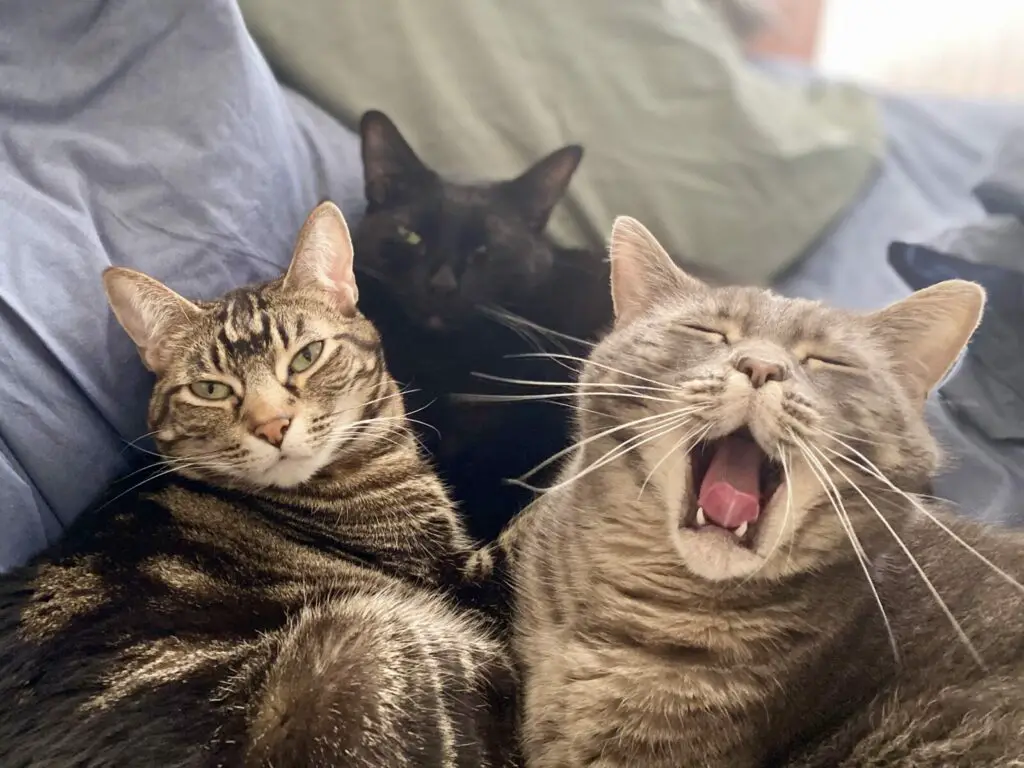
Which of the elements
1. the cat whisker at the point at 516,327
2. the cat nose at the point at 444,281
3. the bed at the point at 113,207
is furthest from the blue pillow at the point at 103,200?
the cat whisker at the point at 516,327

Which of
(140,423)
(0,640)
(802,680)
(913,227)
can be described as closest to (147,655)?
(0,640)

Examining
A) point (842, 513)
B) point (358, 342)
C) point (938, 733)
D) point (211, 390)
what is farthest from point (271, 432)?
point (938, 733)

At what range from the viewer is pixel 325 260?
4.11 feet

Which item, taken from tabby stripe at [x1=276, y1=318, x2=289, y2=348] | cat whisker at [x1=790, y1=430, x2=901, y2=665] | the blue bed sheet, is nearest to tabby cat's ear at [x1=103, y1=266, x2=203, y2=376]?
tabby stripe at [x1=276, y1=318, x2=289, y2=348]

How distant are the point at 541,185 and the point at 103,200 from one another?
2.54ft

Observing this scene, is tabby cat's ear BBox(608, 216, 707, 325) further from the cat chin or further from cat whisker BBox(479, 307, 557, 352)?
the cat chin

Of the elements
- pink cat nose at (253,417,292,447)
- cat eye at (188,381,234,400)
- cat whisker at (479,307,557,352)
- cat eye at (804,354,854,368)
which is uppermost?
Answer: cat eye at (804,354,854,368)

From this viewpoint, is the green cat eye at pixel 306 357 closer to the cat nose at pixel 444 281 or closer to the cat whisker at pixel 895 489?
the cat nose at pixel 444 281

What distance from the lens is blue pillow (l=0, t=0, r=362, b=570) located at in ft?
3.34

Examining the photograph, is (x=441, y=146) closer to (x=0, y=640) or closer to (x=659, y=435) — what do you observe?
(x=659, y=435)

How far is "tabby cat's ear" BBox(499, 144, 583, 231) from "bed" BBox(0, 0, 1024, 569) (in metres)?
0.33

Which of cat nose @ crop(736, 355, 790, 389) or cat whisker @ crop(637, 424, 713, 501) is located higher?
cat nose @ crop(736, 355, 790, 389)

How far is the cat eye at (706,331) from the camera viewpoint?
103cm

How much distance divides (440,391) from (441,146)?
2.05 feet
